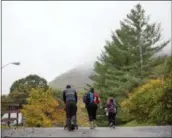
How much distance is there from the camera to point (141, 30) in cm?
5997

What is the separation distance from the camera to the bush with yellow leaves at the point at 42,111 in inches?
2041

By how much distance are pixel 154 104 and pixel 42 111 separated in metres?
26.0

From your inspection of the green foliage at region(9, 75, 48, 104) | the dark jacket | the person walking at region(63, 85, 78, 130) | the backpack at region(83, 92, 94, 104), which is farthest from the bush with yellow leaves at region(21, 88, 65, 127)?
the person walking at region(63, 85, 78, 130)

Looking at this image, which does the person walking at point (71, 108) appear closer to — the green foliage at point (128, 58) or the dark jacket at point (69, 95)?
the dark jacket at point (69, 95)

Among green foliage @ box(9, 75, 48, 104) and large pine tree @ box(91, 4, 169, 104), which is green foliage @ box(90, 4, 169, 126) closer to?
large pine tree @ box(91, 4, 169, 104)

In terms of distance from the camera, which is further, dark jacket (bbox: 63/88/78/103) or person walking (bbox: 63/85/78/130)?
dark jacket (bbox: 63/88/78/103)

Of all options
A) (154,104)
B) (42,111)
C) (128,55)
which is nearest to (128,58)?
(128,55)

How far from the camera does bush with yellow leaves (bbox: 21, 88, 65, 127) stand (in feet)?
170

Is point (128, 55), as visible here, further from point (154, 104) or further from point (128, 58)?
point (154, 104)

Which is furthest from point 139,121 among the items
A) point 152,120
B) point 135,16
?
point 135,16

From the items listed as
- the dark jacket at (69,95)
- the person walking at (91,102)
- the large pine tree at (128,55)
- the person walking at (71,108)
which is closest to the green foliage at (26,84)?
the large pine tree at (128,55)

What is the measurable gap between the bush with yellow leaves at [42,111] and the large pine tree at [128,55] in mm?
6438

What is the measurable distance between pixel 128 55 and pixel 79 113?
440 inches

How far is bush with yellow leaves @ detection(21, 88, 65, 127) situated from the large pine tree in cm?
644
